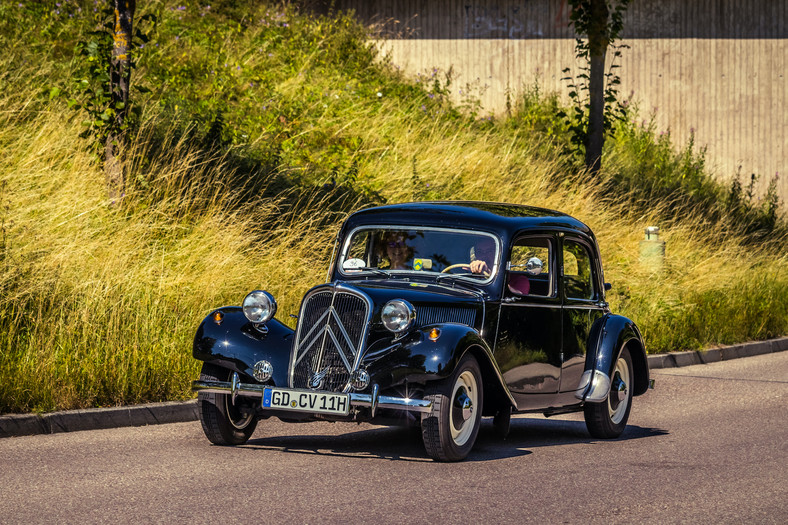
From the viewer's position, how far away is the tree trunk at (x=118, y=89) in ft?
42.0

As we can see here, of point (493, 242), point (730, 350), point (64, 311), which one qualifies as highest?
point (493, 242)

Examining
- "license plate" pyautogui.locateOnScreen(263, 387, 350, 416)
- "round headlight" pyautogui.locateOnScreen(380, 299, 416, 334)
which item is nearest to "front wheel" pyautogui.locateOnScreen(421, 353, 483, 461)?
"round headlight" pyautogui.locateOnScreen(380, 299, 416, 334)

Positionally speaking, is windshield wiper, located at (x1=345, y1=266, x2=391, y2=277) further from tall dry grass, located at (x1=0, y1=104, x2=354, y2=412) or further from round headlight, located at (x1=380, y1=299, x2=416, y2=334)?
tall dry grass, located at (x1=0, y1=104, x2=354, y2=412)

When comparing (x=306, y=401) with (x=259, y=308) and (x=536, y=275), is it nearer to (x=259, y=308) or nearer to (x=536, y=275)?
(x=259, y=308)

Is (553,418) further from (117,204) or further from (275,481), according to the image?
(117,204)

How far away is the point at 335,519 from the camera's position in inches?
227

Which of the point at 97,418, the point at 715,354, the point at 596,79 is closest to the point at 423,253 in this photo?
the point at 97,418

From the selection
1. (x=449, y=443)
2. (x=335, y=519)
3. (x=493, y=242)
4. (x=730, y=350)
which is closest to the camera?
(x=335, y=519)

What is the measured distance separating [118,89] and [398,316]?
22.5 ft

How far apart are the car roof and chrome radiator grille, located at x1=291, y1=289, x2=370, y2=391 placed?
128cm

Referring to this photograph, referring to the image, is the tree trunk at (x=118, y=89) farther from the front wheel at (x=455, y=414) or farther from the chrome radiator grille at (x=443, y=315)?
the front wheel at (x=455, y=414)

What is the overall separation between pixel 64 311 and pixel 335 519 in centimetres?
512

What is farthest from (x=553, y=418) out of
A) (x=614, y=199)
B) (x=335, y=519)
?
(x=614, y=199)

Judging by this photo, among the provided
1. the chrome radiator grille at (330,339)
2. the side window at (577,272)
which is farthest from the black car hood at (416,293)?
the side window at (577,272)
